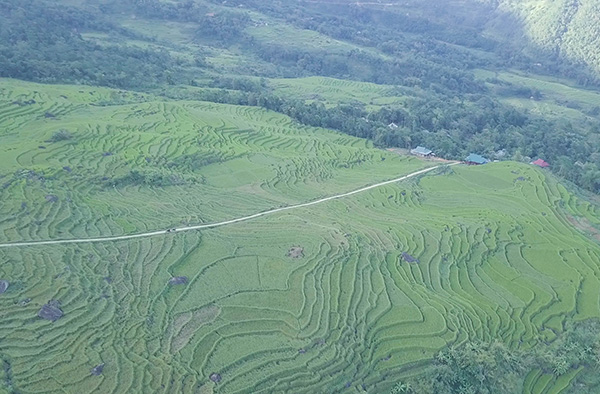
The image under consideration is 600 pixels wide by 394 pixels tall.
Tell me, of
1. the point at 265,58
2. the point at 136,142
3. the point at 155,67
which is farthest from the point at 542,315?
the point at 265,58

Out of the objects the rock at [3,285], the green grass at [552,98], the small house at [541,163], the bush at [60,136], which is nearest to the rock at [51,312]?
the rock at [3,285]

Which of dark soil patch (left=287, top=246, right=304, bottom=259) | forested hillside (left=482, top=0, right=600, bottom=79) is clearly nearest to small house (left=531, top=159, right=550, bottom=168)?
dark soil patch (left=287, top=246, right=304, bottom=259)

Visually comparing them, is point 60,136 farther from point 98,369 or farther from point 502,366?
point 502,366

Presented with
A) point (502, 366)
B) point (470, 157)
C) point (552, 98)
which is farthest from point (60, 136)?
point (552, 98)

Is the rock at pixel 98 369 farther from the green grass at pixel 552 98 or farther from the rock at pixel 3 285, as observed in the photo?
the green grass at pixel 552 98

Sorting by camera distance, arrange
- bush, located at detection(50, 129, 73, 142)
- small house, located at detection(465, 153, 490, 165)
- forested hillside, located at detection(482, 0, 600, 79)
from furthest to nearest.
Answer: forested hillside, located at detection(482, 0, 600, 79) → small house, located at detection(465, 153, 490, 165) → bush, located at detection(50, 129, 73, 142)

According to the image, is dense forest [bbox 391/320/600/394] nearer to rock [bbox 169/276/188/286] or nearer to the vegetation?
the vegetation
